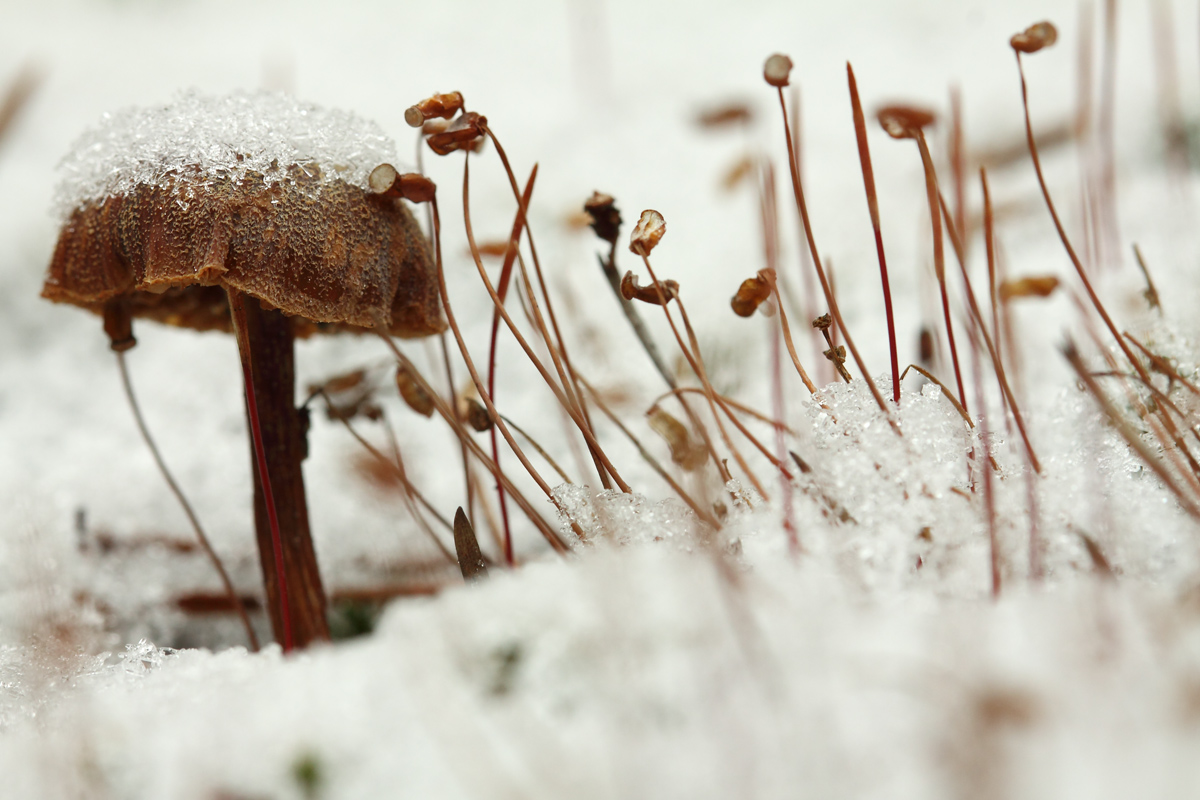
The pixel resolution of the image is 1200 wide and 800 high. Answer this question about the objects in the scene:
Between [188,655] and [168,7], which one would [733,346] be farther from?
[168,7]

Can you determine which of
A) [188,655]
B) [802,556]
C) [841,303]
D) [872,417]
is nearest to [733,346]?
[841,303]

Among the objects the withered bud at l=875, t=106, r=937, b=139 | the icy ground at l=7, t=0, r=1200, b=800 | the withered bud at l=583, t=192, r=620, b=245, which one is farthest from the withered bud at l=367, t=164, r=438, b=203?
the withered bud at l=875, t=106, r=937, b=139

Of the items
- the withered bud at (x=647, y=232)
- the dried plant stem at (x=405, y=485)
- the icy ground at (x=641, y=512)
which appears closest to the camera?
the icy ground at (x=641, y=512)

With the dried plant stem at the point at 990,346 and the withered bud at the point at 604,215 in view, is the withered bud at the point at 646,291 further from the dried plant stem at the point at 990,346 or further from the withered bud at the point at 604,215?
the dried plant stem at the point at 990,346

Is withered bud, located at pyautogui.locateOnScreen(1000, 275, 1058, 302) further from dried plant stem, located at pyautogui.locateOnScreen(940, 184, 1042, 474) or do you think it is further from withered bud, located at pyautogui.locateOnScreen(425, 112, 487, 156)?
withered bud, located at pyautogui.locateOnScreen(425, 112, 487, 156)

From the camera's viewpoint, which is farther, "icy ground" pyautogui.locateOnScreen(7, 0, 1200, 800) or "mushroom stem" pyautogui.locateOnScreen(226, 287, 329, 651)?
"mushroom stem" pyautogui.locateOnScreen(226, 287, 329, 651)

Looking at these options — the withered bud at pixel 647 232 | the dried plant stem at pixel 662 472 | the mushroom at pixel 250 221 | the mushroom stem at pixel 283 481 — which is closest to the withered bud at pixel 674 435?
the dried plant stem at pixel 662 472

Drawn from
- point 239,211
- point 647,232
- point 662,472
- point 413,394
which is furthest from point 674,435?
point 239,211
